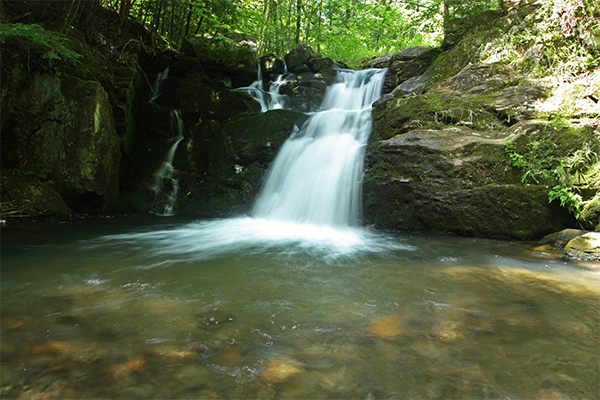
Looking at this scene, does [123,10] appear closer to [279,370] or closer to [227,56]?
[227,56]

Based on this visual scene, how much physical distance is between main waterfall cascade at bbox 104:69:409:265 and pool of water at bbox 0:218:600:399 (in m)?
0.37

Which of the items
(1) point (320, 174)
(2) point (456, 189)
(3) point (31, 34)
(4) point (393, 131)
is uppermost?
(3) point (31, 34)

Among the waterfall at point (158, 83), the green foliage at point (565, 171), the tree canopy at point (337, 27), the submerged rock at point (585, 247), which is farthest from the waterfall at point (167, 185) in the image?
the tree canopy at point (337, 27)

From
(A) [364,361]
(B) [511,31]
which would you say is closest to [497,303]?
(A) [364,361]

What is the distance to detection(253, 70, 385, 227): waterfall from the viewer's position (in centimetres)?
662

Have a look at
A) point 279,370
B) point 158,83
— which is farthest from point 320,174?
point 158,83

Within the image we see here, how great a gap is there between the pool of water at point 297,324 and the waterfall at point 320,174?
2.06 m

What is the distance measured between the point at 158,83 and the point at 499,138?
31.4 feet

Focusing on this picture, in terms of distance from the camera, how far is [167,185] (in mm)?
8625

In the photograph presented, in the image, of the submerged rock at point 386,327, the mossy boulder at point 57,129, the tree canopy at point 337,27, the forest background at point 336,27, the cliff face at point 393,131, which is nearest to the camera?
the submerged rock at point 386,327

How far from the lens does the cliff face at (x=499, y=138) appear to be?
526cm

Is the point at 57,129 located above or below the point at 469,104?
below

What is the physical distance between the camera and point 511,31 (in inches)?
284

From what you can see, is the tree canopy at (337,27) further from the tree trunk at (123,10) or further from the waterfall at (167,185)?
the waterfall at (167,185)
